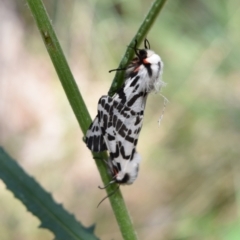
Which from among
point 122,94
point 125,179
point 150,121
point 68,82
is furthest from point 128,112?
point 150,121

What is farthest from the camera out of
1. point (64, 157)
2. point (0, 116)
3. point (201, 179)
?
point (0, 116)

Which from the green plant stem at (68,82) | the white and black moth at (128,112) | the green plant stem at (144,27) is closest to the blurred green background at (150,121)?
the white and black moth at (128,112)

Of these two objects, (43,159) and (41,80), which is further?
(41,80)

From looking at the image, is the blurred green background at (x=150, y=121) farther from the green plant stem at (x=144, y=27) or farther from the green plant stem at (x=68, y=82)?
the green plant stem at (x=144, y=27)

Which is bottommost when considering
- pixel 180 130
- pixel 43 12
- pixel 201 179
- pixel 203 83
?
pixel 43 12

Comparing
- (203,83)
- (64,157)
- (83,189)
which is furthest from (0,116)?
(203,83)

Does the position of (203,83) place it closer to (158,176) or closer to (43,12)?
(158,176)

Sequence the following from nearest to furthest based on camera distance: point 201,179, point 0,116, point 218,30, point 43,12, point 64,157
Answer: point 43,12 → point 201,179 → point 218,30 → point 64,157 → point 0,116
